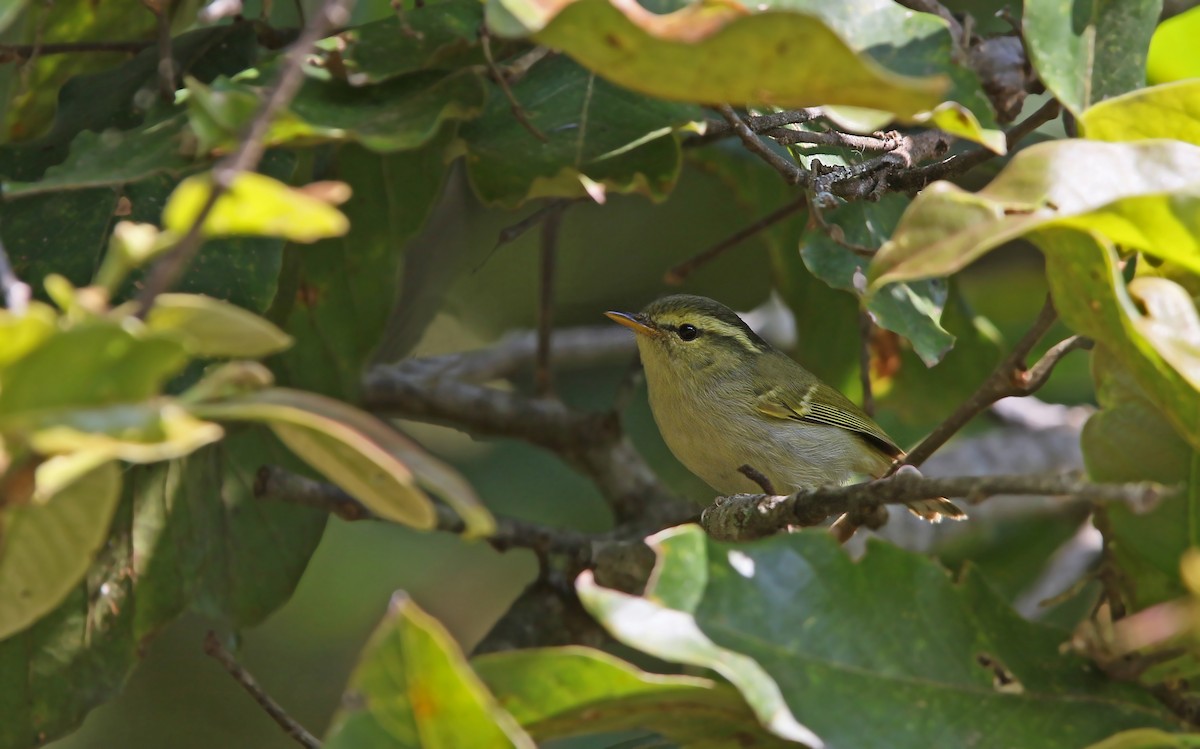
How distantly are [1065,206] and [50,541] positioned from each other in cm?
136

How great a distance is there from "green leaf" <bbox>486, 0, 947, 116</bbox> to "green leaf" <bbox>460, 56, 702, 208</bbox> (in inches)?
38.7

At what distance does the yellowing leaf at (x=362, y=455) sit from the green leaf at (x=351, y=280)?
1.81 meters

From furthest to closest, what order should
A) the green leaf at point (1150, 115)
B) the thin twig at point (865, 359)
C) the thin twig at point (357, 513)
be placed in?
→ 1. the thin twig at point (865, 359)
2. the thin twig at point (357, 513)
3. the green leaf at point (1150, 115)

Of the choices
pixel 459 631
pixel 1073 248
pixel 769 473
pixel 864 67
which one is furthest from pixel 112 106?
pixel 459 631

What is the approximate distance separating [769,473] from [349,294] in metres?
1.64

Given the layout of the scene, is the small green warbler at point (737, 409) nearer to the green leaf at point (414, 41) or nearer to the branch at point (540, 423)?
the branch at point (540, 423)

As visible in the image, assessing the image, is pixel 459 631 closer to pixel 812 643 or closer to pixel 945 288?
pixel 945 288

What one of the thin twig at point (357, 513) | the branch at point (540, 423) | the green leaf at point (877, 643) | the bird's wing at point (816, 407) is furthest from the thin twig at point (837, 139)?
the bird's wing at point (816, 407)

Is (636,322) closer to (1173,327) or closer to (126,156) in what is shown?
(126,156)

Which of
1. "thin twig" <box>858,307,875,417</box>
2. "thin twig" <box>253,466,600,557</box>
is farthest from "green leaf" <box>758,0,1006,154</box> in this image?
"thin twig" <box>253,466,600,557</box>

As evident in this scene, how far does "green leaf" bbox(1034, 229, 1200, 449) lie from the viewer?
5.80 feet

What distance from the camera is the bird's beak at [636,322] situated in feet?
14.0

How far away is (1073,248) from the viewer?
1812mm

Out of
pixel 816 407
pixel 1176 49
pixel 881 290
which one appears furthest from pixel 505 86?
pixel 816 407
